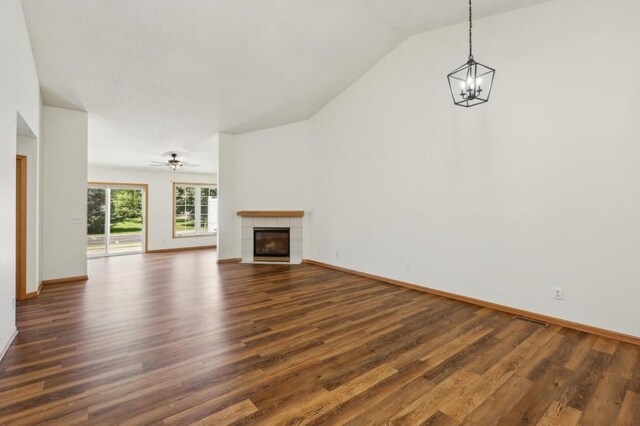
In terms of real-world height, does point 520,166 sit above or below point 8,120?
below

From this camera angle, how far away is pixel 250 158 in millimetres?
6863

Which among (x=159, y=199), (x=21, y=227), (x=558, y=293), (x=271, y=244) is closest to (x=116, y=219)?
(x=159, y=199)

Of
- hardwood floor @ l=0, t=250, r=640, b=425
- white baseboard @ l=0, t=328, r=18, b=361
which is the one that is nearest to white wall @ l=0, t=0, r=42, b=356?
white baseboard @ l=0, t=328, r=18, b=361

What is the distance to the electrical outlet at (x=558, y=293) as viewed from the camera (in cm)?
318

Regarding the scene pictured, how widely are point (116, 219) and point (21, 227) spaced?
538 cm

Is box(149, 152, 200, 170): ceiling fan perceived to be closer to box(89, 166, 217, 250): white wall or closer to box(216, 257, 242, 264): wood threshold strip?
box(89, 166, 217, 250): white wall

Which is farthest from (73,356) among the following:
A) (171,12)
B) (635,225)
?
(635,225)

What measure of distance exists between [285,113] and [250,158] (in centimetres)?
137

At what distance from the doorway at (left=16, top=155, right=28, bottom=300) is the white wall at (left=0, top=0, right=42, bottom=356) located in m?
1.23

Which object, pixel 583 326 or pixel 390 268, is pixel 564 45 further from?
pixel 390 268

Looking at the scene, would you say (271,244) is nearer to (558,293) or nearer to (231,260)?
(231,260)

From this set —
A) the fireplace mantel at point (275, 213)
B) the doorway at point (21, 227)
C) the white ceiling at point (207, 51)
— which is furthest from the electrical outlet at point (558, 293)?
the doorway at point (21, 227)

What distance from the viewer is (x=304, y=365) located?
7.50ft

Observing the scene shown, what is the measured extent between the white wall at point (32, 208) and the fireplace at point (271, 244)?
3.63 metres
